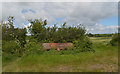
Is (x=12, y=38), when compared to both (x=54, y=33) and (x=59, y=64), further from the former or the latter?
(x=59, y=64)

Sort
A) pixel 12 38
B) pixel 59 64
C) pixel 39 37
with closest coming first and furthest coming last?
1. pixel 59 64
2. pixel 12 38
3. pixel 39 37

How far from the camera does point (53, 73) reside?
3721 mm

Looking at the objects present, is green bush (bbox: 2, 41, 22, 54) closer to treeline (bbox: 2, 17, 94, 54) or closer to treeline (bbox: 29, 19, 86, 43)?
treeline (bbox: 2, 17, 94, 54)

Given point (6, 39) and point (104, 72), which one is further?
point (6, 39)

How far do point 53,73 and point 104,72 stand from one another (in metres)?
2.15

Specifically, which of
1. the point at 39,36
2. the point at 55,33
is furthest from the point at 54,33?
the point at 39,36

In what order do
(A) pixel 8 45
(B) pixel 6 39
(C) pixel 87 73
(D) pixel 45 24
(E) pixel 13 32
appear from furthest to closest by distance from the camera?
(D) pixel 45 24 → (E) pixel 13 32 → (B) pixel 6 39 → (A) pixel 8 45 → (C) pixel 87 73

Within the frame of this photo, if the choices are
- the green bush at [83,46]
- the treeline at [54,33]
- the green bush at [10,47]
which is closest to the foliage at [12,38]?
the green bush at [10,47]

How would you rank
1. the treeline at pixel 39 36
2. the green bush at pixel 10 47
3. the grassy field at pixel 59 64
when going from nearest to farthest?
the grassy field at pixel 59 64
the green bush at pixel 10 47
the treeline at pixel 39 36

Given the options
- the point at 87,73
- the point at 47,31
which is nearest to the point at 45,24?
the point at 47,31

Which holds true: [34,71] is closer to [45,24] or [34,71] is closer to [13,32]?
[13,32]

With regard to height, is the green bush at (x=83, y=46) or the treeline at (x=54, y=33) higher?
the treeline at (x=54, y=33)

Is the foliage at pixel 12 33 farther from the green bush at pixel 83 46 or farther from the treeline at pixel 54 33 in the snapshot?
the green bush at pixel 83 46

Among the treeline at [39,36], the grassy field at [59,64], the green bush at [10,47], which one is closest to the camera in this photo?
the grassy field at [59,64]
